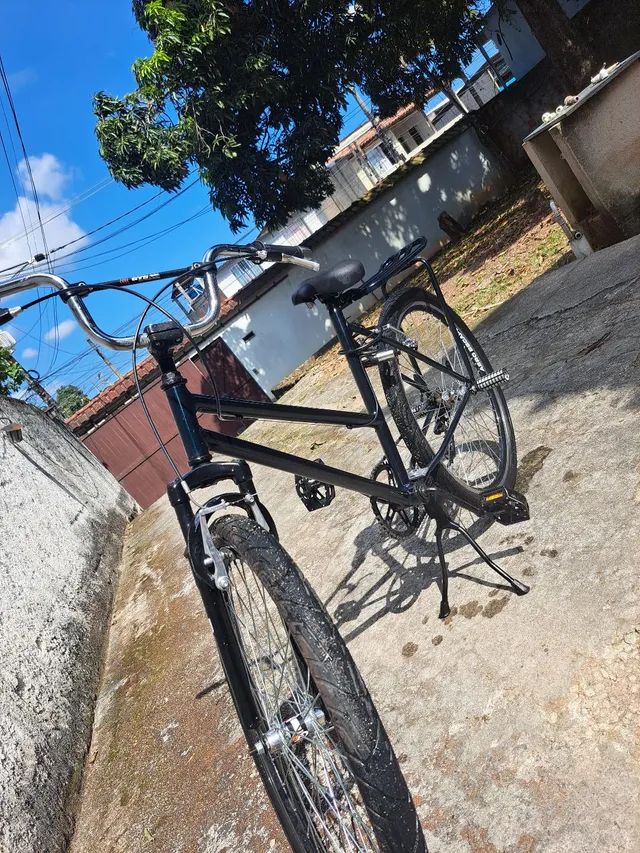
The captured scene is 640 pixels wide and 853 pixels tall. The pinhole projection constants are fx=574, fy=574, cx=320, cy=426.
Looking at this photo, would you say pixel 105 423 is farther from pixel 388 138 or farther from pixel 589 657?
pixel 388 138

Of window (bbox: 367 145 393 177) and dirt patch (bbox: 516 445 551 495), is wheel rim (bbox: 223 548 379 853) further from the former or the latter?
window (bbox: 367 145 393 177)

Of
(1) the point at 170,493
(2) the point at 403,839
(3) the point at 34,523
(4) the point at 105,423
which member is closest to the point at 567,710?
(2) the point at 403,839

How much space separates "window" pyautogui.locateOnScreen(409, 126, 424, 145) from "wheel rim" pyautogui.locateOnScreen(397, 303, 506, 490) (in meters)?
33.5

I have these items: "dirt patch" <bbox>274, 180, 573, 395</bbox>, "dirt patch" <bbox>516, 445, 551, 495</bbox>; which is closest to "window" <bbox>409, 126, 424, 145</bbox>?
"dirt patch" <bbox>274, 180, 573, 395</bbox>

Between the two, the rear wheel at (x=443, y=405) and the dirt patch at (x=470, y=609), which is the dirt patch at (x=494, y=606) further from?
the rear wheel at (x=443, y=405)

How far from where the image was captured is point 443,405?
240 centimetres

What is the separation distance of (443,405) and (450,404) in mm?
29

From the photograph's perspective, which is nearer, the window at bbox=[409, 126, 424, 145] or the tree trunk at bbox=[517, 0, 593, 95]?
the tree trunk at bbox=[517, 0, 593, 95]

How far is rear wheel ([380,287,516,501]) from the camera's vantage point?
210 centimetres

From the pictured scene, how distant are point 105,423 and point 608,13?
12503mm

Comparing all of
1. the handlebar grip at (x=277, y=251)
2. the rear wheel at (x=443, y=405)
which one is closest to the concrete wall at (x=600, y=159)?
the rear wheel at (x=443, y=405)

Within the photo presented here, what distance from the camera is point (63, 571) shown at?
13.4ft

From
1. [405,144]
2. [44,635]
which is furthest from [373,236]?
[405,144]

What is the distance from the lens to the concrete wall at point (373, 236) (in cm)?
1224
